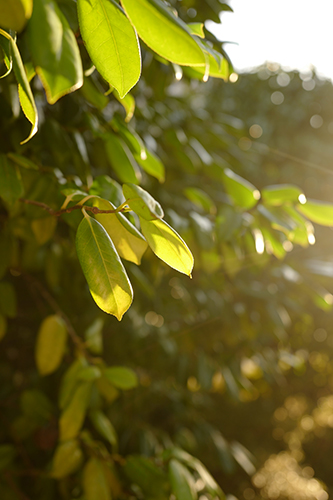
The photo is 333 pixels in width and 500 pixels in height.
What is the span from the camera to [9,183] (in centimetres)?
43

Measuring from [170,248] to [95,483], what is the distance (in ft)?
1.67

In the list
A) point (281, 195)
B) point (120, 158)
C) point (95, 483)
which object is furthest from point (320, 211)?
point (95, 483)

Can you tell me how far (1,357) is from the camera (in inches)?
42.3

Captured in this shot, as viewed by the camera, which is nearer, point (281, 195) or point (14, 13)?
point (14, 13)

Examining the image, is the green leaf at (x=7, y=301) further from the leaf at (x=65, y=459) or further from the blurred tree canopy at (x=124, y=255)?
the leaf at (x=65, y=459)

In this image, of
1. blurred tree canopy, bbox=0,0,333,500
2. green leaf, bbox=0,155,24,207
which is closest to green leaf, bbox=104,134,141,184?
blurred tree canopy, bbox=0,0,333,500

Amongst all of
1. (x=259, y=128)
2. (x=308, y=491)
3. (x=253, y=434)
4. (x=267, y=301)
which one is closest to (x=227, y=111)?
(x=259, y=128)

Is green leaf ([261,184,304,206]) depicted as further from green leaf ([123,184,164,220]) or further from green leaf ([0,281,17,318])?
green leaf ([0,281,17,318])

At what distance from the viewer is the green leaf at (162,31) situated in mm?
278

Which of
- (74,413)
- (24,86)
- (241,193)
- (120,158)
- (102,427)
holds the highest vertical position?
(24,86)

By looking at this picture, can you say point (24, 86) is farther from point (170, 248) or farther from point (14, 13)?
point (170, 248)

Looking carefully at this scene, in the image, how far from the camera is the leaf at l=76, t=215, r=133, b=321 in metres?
0.31

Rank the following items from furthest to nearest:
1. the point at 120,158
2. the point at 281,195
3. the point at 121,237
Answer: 1. the point at 281,195
2. the point at 120,158
3. the point at 121,237

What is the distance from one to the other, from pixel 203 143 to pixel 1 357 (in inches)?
32.8
